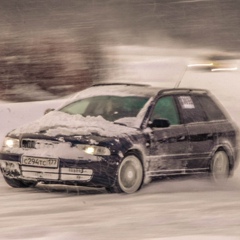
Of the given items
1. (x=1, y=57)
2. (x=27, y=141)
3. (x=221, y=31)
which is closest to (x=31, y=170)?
(x=27, y=141)

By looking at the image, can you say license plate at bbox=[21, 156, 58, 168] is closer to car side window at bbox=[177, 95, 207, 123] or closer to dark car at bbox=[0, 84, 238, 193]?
dark car at bbox=[0, 84, 238, 193]

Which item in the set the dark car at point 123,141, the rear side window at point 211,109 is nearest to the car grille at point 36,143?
the dark car at point 123,141

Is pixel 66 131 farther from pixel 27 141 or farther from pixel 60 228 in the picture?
pixel 60 228

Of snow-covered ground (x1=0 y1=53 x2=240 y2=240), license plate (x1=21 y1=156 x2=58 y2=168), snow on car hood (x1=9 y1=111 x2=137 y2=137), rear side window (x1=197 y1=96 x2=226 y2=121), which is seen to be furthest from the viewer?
rear side window (x1=197 y1=96 x2=226 y2=121)

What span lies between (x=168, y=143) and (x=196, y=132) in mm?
701

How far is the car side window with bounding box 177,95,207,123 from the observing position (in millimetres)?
11172

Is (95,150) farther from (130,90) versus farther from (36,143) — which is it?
(130,90)

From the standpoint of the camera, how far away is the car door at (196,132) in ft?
36.0

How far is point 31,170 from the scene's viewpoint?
9.95m

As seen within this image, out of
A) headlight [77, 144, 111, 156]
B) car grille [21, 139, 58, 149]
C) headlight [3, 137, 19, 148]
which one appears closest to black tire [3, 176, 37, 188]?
headlight [3, 137, 19, 148]

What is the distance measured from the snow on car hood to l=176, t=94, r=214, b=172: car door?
115cm

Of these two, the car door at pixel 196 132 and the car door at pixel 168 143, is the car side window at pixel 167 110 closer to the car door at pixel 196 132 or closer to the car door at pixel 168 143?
the car door at pixel 168 143

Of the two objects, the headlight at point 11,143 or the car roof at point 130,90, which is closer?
the headlight at point 11,143

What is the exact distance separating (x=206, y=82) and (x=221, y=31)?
1103 cm
